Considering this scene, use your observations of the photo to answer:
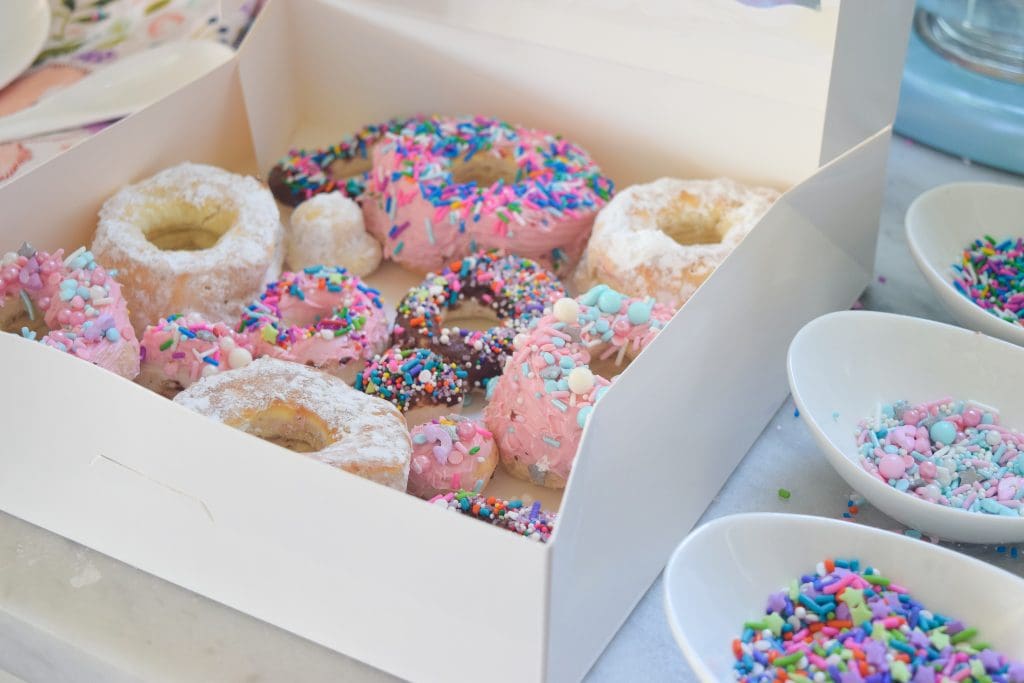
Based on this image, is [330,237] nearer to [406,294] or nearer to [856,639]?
[406,294]

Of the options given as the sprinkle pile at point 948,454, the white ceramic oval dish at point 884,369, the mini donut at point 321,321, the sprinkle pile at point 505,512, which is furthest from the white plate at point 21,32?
the sprinkle pile at point 948,454

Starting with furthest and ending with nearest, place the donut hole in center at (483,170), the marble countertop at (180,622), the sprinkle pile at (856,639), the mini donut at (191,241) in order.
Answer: the donut hole in center at (483,170) < the mini donut at (191,241) < the marble countertop at (180,622) < the sprinkle pile at (856,639)

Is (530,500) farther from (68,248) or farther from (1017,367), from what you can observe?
(68,248)

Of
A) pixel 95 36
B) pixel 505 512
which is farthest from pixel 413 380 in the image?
pixel 95 36

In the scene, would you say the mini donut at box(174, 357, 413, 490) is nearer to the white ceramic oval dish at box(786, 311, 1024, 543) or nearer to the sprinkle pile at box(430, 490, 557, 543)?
the sprinkle pile at box(430, 490, 557, 543)

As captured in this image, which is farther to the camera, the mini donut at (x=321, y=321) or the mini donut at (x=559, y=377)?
the mini donut at (x=321, y=321)

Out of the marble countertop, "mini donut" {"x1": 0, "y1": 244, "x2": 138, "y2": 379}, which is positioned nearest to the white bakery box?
the marble countertop

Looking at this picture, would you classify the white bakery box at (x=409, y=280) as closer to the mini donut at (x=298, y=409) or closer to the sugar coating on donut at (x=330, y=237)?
the sugar coating on donut at (x=330, y=237)
